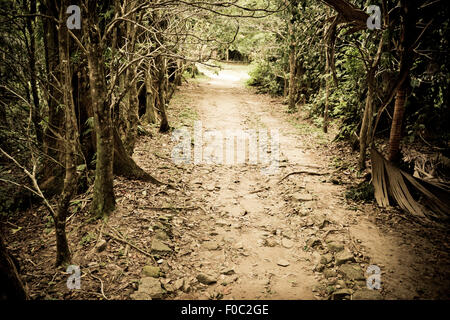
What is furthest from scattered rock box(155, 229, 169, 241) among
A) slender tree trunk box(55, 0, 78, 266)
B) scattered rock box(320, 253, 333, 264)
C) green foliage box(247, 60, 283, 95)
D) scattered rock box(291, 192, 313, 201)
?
green foliage box(247, 60, 283, 95)

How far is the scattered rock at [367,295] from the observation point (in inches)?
130

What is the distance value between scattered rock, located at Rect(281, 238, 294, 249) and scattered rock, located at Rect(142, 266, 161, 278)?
7.22 feet

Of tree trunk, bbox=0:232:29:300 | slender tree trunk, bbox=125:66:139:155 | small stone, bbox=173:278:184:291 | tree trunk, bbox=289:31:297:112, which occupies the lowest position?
small stone, bbox=173:278:184:291

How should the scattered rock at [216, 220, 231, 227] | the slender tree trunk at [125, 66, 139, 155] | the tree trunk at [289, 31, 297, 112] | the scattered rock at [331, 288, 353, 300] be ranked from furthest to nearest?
the tree trunk at [289, 31, 297, 112], the slender tree trunk at [125, 66, 139, 155], the scattered rock at [216, 220, 231, 227], the scattered rock at [331, 288, 353, 300]

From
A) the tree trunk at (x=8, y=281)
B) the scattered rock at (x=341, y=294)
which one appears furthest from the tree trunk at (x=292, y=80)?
the tree trunk at (x=8, y=281)

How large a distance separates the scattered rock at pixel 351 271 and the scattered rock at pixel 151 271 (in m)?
2.70

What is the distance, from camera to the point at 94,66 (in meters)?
3.99

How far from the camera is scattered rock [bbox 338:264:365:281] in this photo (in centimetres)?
371

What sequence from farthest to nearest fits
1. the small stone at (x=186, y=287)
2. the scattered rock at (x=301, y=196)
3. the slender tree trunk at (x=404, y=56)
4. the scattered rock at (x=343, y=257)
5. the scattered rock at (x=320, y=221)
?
1. the scattered rock at (x=301, y=196)
2. the scattered rock at (x=320, y=221)
3. the slender tree trunk at (x=404, y=56)
4. the scattered rock at (x=343, y=257)
5. the small stone at (x=186, y=287)

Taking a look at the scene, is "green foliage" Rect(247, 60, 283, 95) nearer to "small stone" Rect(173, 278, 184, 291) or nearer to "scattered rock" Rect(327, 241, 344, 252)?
"scattered rock" Rect(327, 241, 344, 252)

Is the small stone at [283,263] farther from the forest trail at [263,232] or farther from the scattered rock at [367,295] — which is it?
the scattered rock at [367,295]
